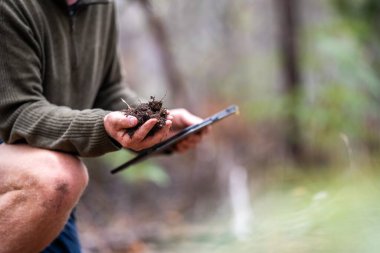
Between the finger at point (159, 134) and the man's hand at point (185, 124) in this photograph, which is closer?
the finger at point (159, 134)

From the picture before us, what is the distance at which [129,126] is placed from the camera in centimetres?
146

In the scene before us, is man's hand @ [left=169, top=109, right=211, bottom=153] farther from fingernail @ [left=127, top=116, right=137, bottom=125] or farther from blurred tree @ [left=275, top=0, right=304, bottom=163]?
blurred tree @ [left=275, top=0, right=304, bottom=163]

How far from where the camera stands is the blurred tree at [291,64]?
4914 millimetres

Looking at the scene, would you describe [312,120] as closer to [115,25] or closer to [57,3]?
[115,25]

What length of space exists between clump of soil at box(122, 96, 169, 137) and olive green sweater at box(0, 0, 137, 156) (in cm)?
12

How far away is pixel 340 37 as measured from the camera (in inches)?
183

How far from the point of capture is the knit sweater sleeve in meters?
1.61

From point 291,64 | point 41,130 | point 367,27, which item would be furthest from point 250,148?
point 41,130

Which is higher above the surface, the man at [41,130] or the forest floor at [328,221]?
the man at [41,130]

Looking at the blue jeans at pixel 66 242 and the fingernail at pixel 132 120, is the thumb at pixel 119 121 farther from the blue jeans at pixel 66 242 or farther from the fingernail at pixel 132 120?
the blue jeans at pixel 66 242

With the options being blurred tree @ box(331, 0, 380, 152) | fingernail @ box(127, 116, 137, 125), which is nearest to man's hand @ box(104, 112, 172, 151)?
fingernail @ box(127, 116, 137, 125)

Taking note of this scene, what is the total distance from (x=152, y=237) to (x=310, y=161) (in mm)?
1681

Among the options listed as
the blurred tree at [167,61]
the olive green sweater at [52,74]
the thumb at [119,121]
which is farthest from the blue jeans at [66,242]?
the blurred tree at [167,61]

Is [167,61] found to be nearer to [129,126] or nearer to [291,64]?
[291,64]
